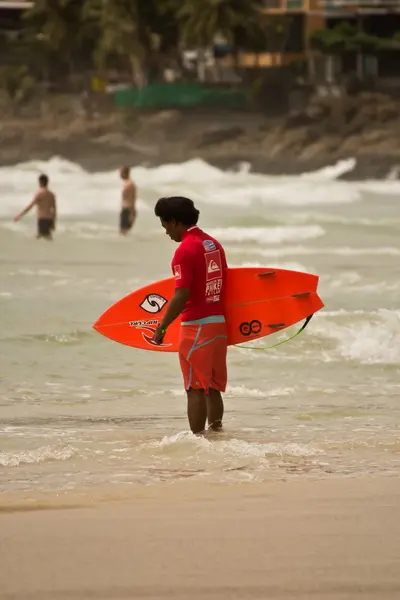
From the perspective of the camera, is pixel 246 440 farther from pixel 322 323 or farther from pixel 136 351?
pixel 322 323

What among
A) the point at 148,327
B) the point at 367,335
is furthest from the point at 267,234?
the point at 148,327

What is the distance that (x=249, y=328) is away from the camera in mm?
6750

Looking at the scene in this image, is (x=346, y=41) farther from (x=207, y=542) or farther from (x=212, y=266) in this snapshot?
(x=207, y=542)

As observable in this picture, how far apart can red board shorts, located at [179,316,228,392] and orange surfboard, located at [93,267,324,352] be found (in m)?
0.41

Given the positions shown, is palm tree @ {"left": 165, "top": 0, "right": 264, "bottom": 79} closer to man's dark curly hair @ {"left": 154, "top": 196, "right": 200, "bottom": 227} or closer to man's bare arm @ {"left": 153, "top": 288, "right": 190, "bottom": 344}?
man's dark curly hair @ {"left": 154, "top": 196, "right": 200, "bottom": 227}

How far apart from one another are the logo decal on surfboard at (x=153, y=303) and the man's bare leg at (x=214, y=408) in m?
0.63

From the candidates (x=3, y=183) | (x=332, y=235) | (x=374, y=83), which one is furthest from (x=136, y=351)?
(x=374, y=83)

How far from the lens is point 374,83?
60.9 meters

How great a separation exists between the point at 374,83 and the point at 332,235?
36.0 m

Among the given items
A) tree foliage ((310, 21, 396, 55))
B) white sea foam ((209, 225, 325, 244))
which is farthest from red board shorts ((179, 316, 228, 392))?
tree foliage ((310, 21, 396, 55))

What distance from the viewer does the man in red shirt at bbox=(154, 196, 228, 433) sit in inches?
244

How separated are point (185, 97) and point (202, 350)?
2241 inches

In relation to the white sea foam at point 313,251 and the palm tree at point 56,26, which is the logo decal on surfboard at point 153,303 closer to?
the white sea foam at point 313,251

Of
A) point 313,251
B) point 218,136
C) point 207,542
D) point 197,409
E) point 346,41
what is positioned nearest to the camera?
point 207,542
